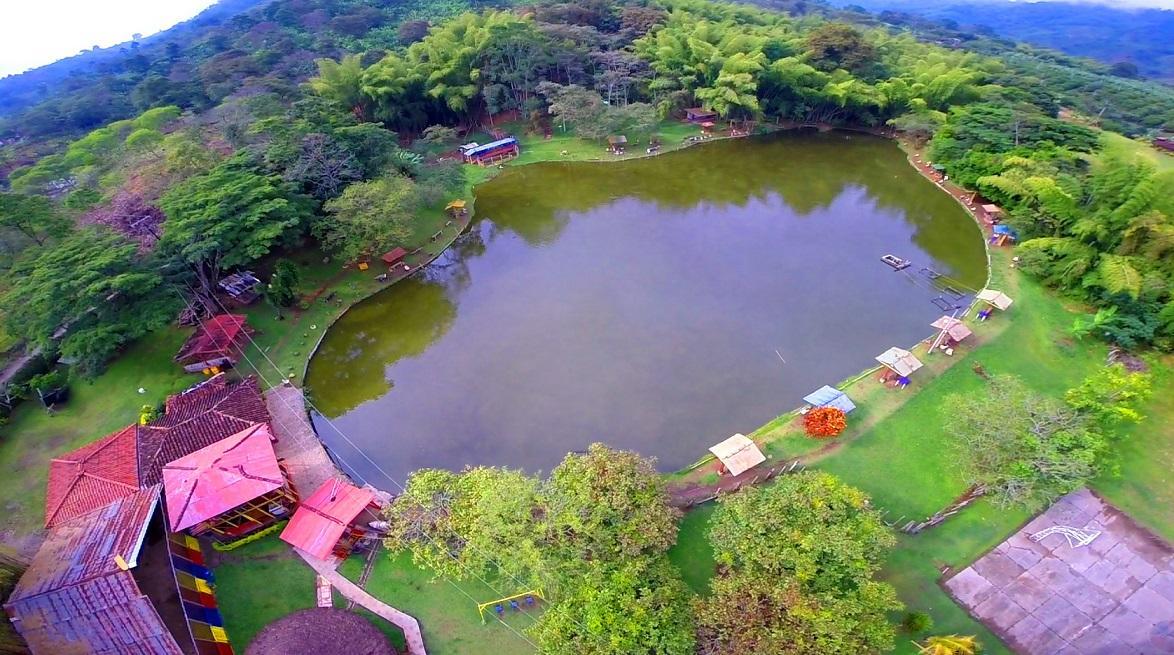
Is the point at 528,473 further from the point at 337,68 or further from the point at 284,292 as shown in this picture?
the point at 337,68

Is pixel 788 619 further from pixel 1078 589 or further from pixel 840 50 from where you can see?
pixel 840 50

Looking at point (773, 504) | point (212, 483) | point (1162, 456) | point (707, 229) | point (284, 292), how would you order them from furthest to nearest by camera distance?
point (707, 229)
point (284, 292)
point (1162, 456)
point (212, 483)
point (773, 504)

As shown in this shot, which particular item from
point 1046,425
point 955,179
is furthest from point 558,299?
point 955,179

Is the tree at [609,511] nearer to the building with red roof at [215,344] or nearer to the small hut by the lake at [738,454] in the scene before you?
the small hut by the lake at [738,454]

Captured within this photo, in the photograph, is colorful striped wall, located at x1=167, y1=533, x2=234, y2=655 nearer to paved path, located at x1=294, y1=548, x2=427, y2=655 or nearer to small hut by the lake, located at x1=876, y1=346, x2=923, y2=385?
paved path, located at x1=294, y1=548, x2=427, y2=655

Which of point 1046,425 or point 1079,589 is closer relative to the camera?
point 1079,589

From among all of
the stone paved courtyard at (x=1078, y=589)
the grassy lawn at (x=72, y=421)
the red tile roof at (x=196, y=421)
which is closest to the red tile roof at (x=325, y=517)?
the red tile roof at (x=196, y=421)

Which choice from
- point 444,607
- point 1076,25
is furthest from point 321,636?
point 1076,25

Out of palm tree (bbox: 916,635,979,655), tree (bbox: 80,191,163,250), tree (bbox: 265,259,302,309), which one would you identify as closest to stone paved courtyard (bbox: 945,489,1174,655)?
palm tree (bbox: 916,635,979,655)
